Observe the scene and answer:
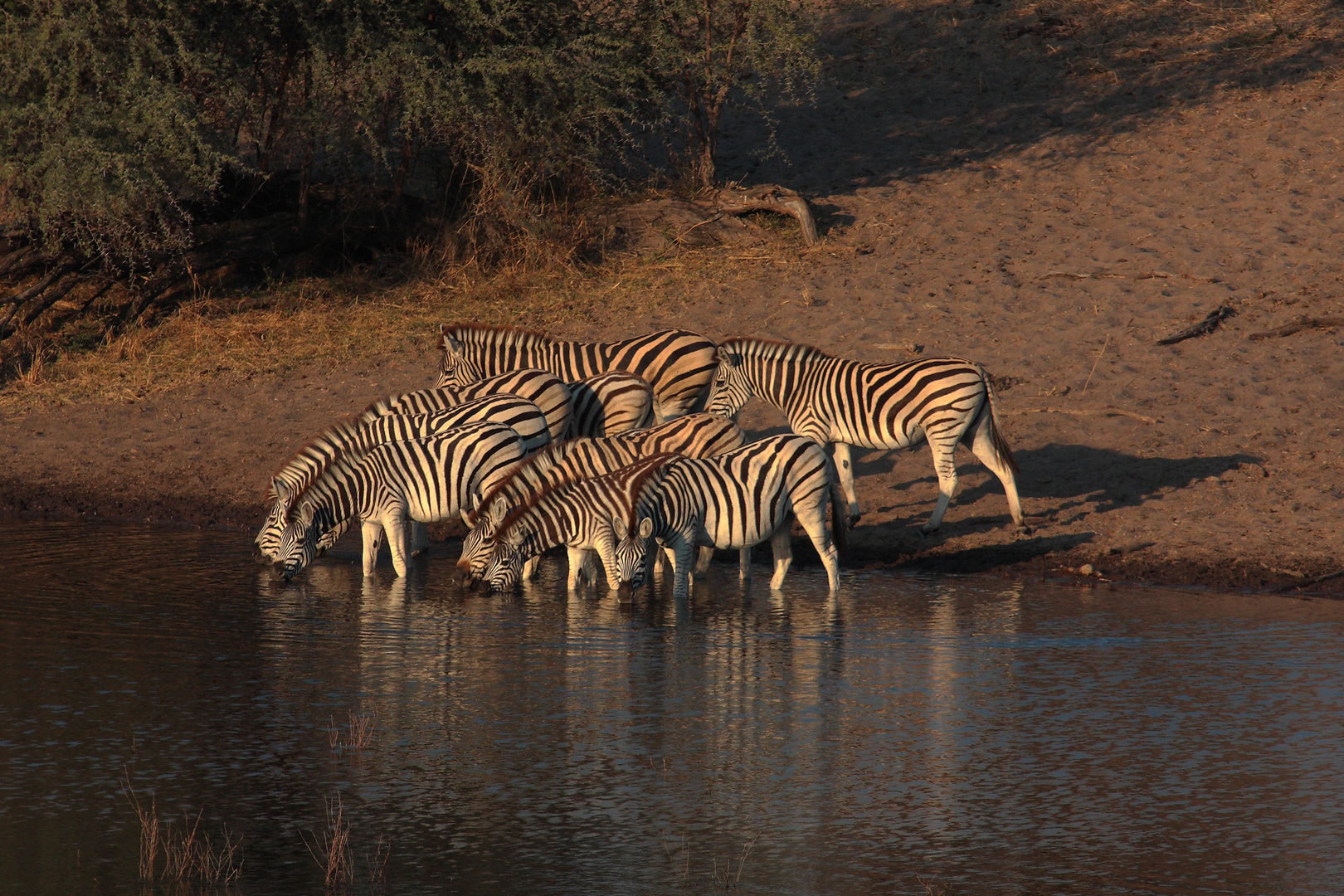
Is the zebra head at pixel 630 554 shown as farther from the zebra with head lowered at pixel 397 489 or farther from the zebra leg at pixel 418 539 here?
the zebra leg at pixel 418 539

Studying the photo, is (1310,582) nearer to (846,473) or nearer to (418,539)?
(846,473)

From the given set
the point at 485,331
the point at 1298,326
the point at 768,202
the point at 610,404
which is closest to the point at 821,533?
the point at 610,404

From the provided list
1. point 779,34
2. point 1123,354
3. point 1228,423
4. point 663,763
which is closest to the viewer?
point 663,763

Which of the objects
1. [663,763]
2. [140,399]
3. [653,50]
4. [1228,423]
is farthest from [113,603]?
[653,50]

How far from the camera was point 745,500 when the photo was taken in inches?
408

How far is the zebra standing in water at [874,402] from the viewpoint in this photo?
12250 millimetres

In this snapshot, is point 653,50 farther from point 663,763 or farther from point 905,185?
point 663,763

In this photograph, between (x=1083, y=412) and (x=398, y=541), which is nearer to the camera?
(x=398, y=541)

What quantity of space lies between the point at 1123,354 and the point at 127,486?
10234mm

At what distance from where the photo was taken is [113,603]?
32.8 ft

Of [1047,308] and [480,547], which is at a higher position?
[1047,308]

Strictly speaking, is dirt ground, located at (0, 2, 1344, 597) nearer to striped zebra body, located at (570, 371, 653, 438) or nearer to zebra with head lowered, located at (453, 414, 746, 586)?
zebra with head lowered, located at (453, 414, 746, 586)

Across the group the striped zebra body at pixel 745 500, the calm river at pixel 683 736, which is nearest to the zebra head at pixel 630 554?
the striped zebra body at pixel 745 500

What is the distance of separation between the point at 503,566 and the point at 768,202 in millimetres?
10779
